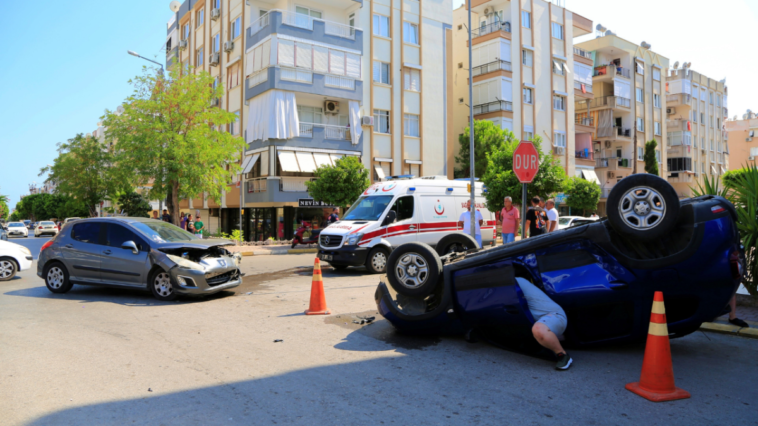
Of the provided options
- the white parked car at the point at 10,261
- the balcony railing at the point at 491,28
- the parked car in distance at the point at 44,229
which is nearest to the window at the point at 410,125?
the balcony railing at the point at 491,28

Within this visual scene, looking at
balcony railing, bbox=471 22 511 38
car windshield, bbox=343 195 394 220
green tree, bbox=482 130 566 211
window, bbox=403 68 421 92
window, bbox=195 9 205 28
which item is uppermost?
window, bbox=195 9 205 28

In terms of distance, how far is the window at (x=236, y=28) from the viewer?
32.0 meters

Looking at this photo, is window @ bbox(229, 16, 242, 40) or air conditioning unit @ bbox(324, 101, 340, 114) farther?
window @ bbox(229, 16, 242, 40)

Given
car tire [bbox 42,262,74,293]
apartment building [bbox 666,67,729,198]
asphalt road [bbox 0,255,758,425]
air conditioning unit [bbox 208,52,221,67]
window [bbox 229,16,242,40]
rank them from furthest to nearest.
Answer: apartment building [bbox 666,67,729,198] → air conditioning unit [bbox 208,52,221,67] → window [bbox 229,16,242,40] → car tire [bbox 42,262,74,293] → asphalt road [bbox 0,255,758,425]

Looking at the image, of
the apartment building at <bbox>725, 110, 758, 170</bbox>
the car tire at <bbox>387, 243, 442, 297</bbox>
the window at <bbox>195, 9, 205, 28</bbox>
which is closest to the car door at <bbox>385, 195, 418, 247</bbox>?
the car tire at <bbox>387, 243, 442, 297</bbox>

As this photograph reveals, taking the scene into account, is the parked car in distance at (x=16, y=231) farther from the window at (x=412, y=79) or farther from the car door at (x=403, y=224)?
the car door at (x=403, y=224)

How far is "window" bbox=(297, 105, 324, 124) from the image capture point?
Answer: 29516 mm

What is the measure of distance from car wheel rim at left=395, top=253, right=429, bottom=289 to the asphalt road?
0.72 meters

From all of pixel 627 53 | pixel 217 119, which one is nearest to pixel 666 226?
pixel 217 119

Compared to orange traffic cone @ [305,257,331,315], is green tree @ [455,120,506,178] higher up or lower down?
higher up

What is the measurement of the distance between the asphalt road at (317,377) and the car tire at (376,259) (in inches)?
207

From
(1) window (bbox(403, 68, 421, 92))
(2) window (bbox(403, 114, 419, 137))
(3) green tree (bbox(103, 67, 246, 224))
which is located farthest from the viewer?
(2) window (bbox(403, 114, 419, 137))

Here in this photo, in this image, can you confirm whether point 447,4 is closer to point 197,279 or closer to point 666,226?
point 197,279

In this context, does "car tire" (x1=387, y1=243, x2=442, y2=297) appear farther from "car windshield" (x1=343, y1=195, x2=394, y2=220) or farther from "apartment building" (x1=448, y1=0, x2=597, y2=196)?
"apartment building" (x1=448, y1=0, x2=597, y2=196)
